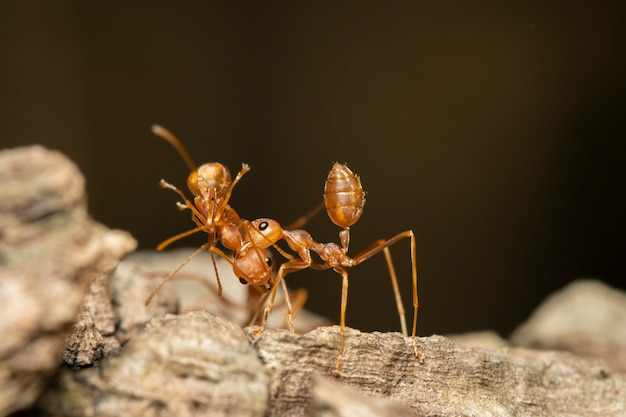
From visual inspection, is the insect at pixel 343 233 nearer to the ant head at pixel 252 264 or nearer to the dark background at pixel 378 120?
the ant head at pixel 252 264

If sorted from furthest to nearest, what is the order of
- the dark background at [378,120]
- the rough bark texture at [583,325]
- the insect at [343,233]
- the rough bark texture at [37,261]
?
1. the dark background at [378,120]
2. the rough bark texture at [583,325]
3. the insect at [343,233]
4. the rough bark texture at [37,261]

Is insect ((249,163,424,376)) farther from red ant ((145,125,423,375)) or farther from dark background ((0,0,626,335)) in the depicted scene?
dark background ((0,0,626,335))

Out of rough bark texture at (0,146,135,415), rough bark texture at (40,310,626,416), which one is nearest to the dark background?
rough bark texture at (40,310,626,416)

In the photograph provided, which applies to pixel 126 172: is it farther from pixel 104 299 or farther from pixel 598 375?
pixel 598 375

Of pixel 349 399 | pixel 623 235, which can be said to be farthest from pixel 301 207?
pixel 349 399

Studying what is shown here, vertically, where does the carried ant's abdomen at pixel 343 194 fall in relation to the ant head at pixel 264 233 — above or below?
above

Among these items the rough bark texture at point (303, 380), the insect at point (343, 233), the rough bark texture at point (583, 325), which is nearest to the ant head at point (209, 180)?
the insect at point (343, 233)
